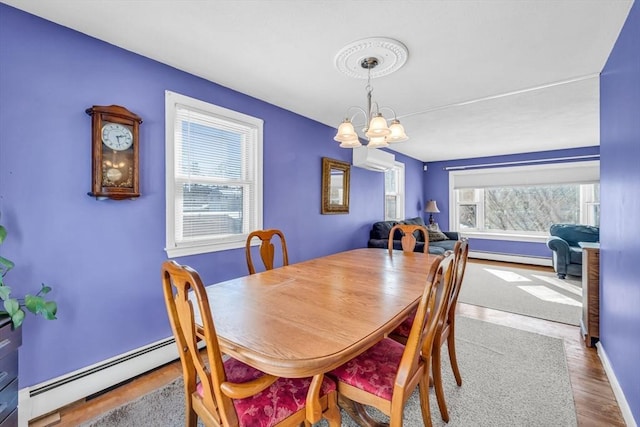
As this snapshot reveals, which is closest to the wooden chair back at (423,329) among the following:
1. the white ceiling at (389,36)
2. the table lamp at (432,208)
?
the white ceiling at (389,36)

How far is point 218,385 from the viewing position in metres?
0.90

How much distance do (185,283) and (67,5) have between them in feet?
5.92

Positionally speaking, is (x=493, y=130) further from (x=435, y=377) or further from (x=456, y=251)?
(x=435, y=377)

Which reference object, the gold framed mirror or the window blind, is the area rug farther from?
the gold framed mirror

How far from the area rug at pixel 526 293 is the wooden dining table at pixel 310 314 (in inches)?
84.9

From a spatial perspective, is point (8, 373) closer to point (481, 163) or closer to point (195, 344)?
point (195, 344)

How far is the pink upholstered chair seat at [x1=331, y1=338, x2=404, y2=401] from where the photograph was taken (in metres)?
1.17

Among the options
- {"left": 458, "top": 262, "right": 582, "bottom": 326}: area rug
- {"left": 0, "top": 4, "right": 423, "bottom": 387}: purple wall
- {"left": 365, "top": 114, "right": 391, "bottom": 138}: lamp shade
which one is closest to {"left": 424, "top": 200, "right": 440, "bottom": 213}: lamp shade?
{"left": 458, "top": 262, "right": 582, "bottom": 326}: area rug

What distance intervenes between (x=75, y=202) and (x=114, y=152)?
39 centimetres

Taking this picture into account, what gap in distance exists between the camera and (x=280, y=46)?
76.6 inches

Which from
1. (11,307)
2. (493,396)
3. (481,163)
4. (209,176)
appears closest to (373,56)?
(209,176)

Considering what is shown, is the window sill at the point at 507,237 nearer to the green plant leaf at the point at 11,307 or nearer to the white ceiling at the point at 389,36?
the white ceiling at the point at 389,36

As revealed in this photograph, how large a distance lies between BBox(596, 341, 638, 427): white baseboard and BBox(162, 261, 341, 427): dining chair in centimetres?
163

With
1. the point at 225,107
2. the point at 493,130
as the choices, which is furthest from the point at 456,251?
the point at 493,130
